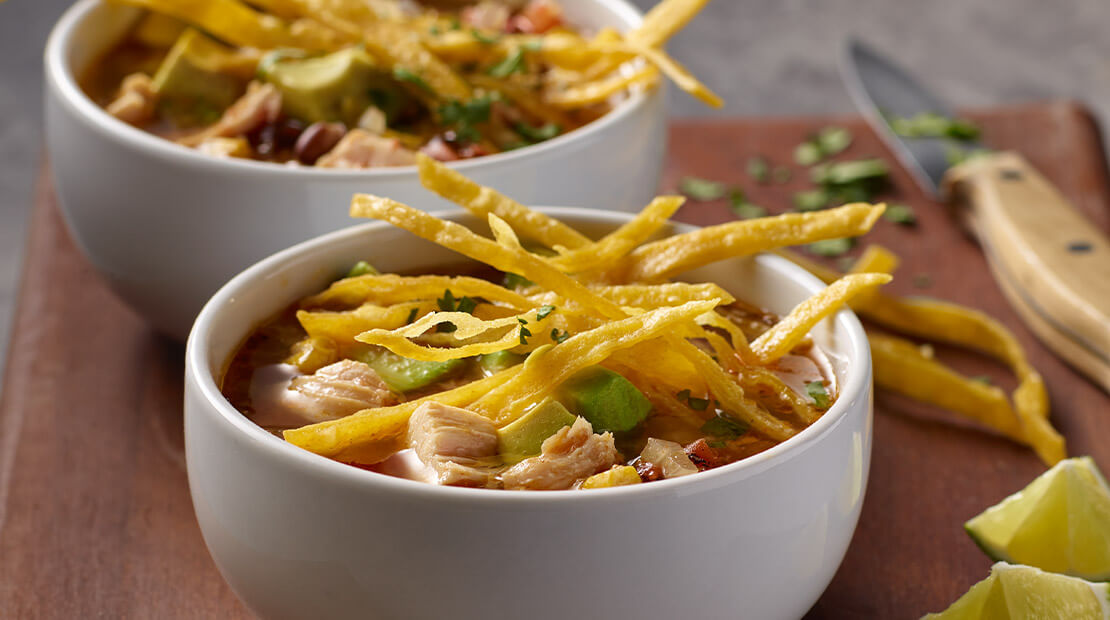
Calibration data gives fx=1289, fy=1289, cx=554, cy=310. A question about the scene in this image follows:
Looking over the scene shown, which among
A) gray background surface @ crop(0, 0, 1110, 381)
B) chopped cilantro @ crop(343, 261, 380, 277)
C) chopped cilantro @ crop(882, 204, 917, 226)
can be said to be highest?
chopped cilantro @ crop(343, 261, 380, 277)

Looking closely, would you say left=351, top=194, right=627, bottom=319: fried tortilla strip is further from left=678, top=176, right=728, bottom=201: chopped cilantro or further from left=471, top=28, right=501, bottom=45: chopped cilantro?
left=678, top=176, right=728, bottom=201: chopped cilantro

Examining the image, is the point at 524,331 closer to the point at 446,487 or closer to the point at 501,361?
the point at 501,361

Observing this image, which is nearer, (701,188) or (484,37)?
(484,37)

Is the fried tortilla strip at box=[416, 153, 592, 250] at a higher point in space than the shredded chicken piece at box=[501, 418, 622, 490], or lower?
higher

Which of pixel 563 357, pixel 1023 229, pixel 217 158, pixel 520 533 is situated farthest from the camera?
pixel 1023 229

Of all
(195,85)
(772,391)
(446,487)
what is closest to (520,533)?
(446,487)

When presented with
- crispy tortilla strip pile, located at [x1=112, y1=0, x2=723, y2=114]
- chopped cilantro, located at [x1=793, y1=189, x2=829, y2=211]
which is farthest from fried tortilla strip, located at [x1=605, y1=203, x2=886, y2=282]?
chopped cilantro, located at [x1=793, y1=189, x2=829, y2=211]
